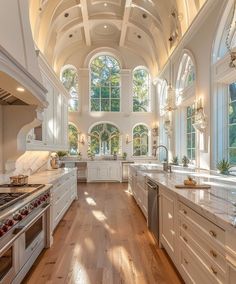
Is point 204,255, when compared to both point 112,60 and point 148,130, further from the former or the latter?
point 112,60

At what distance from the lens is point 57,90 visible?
6098mm

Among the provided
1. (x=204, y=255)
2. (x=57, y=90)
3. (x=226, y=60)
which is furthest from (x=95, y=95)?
(x=204, y=255)

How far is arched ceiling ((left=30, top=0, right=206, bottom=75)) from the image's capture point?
6.10 m

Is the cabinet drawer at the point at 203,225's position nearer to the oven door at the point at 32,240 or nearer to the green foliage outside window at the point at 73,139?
the oven door at the point at 32,240

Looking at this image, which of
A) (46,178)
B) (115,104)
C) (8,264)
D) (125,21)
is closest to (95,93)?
(115,104)

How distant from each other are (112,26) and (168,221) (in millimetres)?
8188

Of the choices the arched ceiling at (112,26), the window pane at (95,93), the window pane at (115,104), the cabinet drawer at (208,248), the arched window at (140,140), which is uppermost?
the arched ceiling at (112,26)

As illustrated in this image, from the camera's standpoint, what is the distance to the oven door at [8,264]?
76.0 inches

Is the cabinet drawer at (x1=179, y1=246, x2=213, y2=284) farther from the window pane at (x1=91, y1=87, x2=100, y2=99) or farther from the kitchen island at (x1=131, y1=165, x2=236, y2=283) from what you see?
the window pane at (x1=91, y1=87, x2=100, y2=99)

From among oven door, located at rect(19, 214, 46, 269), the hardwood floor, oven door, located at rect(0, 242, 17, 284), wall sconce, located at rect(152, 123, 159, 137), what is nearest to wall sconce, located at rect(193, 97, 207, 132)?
the hardwood floor

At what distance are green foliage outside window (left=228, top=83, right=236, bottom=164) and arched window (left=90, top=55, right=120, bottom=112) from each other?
6570mm

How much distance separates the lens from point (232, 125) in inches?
169

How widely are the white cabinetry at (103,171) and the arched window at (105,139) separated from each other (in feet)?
2.63

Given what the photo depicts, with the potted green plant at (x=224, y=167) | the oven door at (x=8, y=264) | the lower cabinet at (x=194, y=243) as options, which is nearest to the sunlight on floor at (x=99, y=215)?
the lower cabinet at (x=194, y=243)
